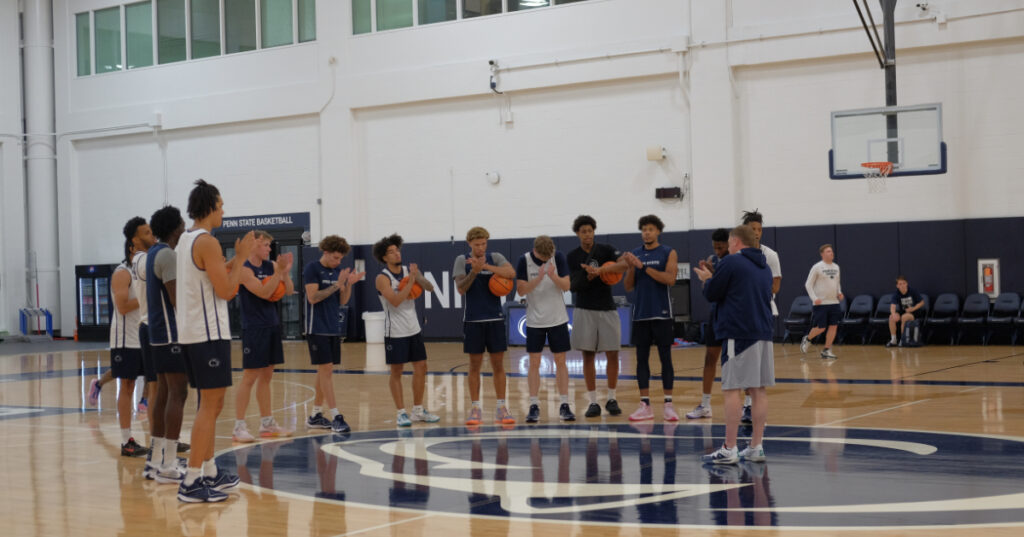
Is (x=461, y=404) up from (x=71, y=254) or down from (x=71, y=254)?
down

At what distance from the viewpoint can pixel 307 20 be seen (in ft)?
79.9

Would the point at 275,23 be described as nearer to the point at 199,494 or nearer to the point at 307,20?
the point at 307,20

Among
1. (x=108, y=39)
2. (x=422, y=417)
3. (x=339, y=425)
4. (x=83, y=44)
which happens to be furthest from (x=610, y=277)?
(x=83, y=44)

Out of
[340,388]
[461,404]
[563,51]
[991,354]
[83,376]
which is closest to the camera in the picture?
[461,404]

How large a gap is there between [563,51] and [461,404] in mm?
11415

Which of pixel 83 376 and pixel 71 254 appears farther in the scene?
pixel 71 254

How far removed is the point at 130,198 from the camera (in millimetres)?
26875

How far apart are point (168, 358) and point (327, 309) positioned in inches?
102

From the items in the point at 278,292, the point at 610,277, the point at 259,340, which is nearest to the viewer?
A: the point at 278,292

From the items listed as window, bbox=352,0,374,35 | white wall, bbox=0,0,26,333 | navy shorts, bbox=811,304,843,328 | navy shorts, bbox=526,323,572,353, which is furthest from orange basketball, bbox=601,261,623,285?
white wall, bbox=0,0,26,333

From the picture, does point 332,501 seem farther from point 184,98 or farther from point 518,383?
point 184,98

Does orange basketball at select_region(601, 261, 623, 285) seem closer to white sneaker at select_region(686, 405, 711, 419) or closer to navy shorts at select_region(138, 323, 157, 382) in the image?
white sneaker at select_region(686, 405, 711, 419)

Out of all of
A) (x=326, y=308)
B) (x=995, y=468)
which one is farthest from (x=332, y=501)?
(x=995, y=468)

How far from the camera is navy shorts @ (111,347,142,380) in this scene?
8883 millimetres
